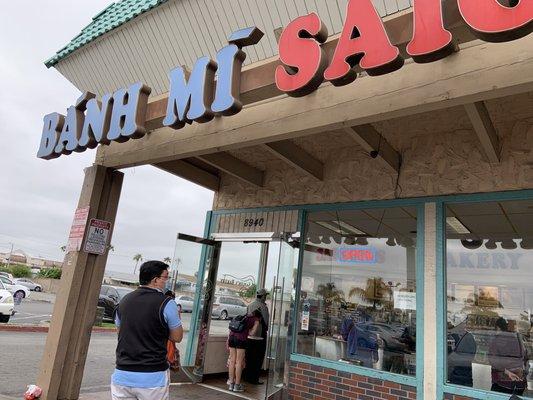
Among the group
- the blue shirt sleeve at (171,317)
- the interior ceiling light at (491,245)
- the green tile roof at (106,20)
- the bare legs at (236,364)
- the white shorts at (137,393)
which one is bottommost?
the bare legs at (236,364)

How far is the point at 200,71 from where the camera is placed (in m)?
4.24

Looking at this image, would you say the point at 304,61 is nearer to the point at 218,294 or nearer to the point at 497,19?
the point at 497,19

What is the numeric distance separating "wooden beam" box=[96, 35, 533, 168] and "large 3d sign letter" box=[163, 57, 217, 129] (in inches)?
16.7

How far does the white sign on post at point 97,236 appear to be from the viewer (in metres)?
5.53

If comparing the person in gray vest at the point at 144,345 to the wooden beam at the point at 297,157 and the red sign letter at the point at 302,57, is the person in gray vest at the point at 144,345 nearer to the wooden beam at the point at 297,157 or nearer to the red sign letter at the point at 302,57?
the red sign letter at the point at 302,57

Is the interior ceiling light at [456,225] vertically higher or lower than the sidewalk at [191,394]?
higher

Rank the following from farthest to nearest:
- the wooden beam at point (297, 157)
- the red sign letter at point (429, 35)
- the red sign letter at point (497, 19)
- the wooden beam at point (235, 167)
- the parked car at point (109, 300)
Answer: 1. the parked car at point (109, 300)
2. the wooden beam at point (235, 167)
3. the wooden beam at point (297, 157)
4. the red sign letter at point (429, 35)
5. the red sign letter at point (497, 19)

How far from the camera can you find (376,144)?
210 inches

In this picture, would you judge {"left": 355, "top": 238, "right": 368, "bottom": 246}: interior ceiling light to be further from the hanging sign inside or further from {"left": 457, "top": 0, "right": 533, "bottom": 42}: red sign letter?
Result: {"left": 457, "top": 0, "right": 533, "bottom": 42}: red sign letter

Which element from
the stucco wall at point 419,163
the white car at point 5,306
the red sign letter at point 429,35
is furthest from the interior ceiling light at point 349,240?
the white car at point 5,306

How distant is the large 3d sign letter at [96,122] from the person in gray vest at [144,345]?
245 cm

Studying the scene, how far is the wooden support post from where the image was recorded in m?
5.20

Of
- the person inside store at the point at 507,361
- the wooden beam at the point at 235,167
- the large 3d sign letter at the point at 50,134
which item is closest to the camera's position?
the person inside store at the point at 507,361

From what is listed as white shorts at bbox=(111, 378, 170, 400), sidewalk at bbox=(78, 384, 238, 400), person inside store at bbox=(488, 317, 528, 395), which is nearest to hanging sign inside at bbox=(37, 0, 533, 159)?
white shorts at bbox=(111, 378, 170, 400)
